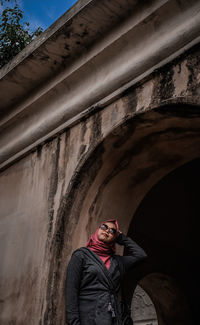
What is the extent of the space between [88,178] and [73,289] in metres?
1.12

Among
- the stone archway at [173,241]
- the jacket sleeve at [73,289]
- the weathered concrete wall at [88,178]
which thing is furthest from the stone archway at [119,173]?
the stone archway at [173,241]

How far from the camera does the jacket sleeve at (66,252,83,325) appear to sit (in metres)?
2.96

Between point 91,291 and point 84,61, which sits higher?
point 84,61

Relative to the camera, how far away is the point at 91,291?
119 inches

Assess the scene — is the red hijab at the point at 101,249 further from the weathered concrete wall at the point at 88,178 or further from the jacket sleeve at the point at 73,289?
the weathered concrete wall at the point at 88,178

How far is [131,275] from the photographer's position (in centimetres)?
628

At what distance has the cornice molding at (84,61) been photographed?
11.2 feet

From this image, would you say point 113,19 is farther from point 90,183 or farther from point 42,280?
point 42,280

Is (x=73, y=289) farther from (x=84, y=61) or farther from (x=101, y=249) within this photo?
(x=84, y=61)

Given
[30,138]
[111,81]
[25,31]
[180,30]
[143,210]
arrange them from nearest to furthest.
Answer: [180,30] < [111,81] < [30,138] < [143,210] < [25,31]

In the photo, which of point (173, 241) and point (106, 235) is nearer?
point (106, 235)

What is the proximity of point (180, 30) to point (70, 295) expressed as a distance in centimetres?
231

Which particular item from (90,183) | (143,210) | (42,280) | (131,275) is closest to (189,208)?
(143,210)

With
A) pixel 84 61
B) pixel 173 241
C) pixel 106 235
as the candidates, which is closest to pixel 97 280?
pixel 106 235
